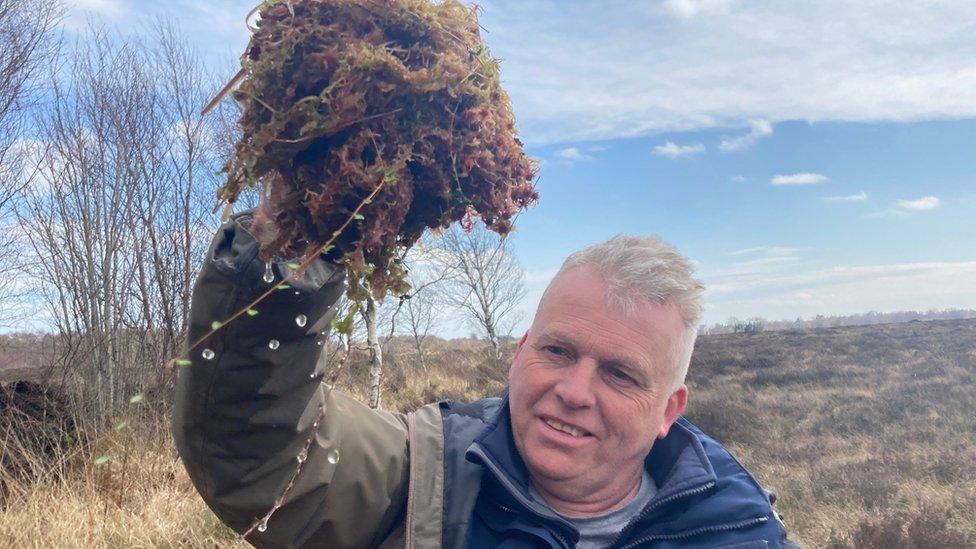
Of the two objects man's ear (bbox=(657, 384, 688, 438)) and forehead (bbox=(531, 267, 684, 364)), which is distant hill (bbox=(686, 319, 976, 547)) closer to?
man's ear (bbox=(657, 384, 688, 438))

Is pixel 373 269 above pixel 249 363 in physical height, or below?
above

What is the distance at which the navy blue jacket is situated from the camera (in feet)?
6.61

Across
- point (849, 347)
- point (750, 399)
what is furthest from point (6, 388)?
point (849, 347)

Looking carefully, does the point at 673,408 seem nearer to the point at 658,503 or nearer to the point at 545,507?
the point at 658,503

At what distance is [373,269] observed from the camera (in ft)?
5.26

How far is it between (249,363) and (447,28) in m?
0.95

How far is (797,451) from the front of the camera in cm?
1075

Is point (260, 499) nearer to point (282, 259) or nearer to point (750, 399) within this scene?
point (282, 259)

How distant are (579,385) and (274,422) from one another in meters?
0.89

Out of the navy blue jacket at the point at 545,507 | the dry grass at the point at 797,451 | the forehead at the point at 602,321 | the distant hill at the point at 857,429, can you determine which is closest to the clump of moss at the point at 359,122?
the forehead at the point at 602,321

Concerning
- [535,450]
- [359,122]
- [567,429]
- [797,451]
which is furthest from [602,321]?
[797,451]

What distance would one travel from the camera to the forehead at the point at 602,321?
2066 mm

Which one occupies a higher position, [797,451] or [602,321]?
[602,321]

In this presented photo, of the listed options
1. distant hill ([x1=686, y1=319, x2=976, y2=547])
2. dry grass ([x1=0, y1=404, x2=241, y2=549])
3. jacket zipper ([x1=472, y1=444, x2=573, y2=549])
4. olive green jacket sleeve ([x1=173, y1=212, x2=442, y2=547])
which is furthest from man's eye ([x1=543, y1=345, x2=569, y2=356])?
distant hill ([x1=686, y1=319, x2=976, y2=547])
